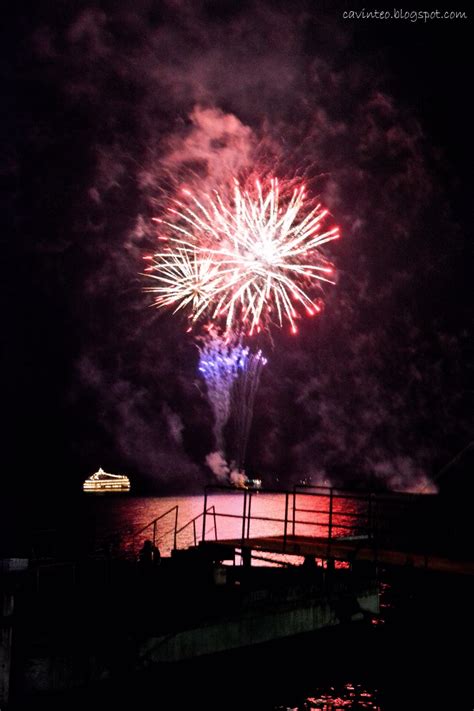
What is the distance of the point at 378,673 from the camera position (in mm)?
24656

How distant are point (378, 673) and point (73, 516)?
5569 inches

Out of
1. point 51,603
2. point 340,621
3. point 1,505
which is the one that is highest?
point 51,603

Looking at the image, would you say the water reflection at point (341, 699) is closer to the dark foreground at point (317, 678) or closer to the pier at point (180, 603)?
the dark foreground at point (317, 678)

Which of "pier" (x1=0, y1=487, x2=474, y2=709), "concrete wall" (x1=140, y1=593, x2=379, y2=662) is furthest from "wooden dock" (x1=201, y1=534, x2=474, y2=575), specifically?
"concrete wall" (x1=140, y1=593, x2=379, y2=662)

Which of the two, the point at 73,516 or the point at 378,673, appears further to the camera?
the point at 73,516

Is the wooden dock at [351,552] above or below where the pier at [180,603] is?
above

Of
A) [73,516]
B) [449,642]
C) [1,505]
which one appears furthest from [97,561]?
[1,505]

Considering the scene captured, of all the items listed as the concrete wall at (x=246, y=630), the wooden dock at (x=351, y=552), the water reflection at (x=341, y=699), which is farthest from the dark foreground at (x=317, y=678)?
the wooden dock at (x=351, y=552)

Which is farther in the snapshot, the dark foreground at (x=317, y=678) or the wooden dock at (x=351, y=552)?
the wooden dock at (x=351, y=552)

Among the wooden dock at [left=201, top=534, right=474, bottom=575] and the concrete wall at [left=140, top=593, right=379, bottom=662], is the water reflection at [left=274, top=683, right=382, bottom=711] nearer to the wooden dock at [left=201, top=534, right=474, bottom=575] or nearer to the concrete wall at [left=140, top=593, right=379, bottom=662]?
the concrete wall at [left=140, top=593, right=379, bottom=662]

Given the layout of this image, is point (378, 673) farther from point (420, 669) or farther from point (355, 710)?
point (355, 710)

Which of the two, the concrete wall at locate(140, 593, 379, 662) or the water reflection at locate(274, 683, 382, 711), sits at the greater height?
the concrete wall at locate(140, 593, 379, 662)

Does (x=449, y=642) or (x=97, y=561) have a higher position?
(x=97, y=561)

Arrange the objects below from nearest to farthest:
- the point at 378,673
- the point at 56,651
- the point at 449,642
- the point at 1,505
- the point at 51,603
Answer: the point at 56,651, the point at 51,603, the point at 378,673, the point at 449,642, the point at 1,505
